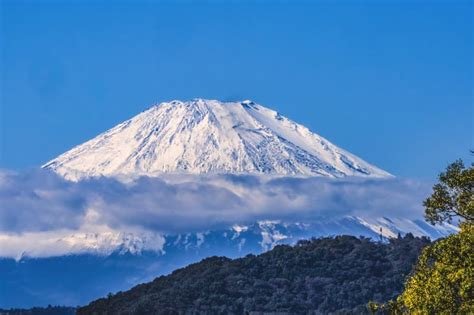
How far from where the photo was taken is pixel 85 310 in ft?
588

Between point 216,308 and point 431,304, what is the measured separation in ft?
474

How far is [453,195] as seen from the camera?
46.5 m

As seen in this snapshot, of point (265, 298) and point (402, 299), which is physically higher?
point (265, 298)

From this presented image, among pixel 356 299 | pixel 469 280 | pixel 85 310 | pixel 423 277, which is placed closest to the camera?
pixel 469 280

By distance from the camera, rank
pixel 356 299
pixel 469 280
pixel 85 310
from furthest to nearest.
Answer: pixel 356 299 < pixel 85 310 < pixel 469 280

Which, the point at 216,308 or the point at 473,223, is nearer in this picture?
the point at 473,223

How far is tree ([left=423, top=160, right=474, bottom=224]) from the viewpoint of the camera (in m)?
46.1

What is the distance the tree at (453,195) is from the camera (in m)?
46.1

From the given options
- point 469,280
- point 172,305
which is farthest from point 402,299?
point 172,305

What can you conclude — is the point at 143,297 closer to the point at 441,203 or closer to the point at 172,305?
the point at 172,305

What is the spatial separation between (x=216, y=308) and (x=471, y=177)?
143747 mm

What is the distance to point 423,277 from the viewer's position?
46281mm

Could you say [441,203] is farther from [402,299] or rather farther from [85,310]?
[85,310]

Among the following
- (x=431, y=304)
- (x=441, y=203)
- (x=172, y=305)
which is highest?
(x=172, y=305)
